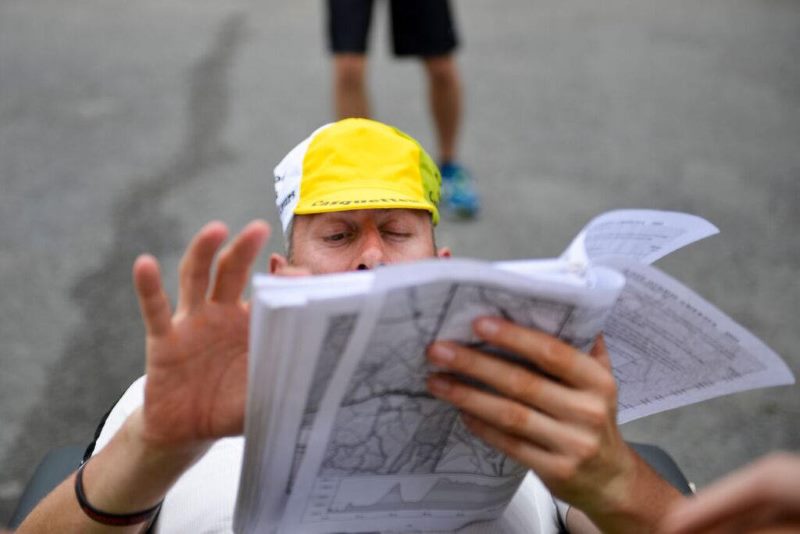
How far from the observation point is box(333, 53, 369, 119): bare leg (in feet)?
11.9

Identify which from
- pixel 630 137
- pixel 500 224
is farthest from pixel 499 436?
pixel 630 137

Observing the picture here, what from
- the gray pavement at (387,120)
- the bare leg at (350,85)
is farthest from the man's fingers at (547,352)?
the bare leg at (350,85)

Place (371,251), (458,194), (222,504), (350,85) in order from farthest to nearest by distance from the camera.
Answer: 1. (458,194)
2. (350,85)
3. (371,251)
4. (222,504)

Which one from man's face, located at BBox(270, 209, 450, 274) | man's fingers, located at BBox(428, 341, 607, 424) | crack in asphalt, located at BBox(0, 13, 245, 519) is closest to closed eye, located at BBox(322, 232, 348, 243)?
man's face, located at BBox(270, 209, 450, 274)

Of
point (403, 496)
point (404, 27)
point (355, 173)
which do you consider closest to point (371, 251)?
point (355, 173)

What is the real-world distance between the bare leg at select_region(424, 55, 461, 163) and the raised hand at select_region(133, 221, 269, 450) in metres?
2.79

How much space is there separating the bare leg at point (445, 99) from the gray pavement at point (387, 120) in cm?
29

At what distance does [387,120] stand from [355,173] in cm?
303

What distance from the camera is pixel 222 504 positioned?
56.1 inches

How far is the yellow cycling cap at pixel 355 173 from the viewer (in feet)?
5.30

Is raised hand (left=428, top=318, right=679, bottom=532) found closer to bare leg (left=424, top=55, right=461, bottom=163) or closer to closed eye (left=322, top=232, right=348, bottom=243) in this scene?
closed eye (left=322, top=232, right=348, bottom=243)

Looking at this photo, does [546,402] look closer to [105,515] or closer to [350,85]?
[105,515]

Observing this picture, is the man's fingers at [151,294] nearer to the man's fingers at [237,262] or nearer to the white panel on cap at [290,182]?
the man's fingers at [237,262]

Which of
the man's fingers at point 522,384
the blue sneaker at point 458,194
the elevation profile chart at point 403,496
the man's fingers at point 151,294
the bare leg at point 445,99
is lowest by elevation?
the blue sneaker at point 458,194
